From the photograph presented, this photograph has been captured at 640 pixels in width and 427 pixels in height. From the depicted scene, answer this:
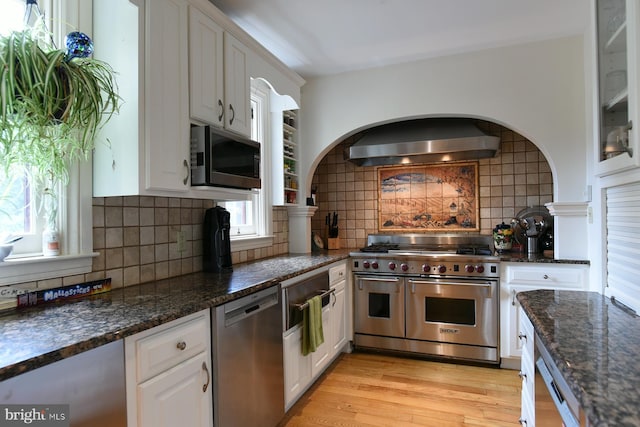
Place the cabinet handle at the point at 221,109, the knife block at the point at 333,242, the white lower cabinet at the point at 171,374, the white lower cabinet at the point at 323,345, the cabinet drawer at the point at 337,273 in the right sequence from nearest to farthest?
the white lower cabinet at the point at 171,374 → the cabinet handle at the point at 221,109 → the white lower cabinet at the point at 323,345 → the cabinet drawer at the point at 337,273 → the knife block at the point at 333,242

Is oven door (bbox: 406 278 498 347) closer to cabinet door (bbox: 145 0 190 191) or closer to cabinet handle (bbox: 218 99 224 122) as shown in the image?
cabinet handle (bbox: 218 99 224 122)

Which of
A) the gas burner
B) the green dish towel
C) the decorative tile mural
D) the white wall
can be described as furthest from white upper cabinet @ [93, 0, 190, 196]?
the decorative tile mural

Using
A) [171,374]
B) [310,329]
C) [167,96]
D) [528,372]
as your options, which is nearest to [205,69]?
[167,96]

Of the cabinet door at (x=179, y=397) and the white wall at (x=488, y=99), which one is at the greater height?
the white wall at (x=488, y=99)

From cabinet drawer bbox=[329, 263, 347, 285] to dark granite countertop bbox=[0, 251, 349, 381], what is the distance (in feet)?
2.52

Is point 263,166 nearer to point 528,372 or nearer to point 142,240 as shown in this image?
point 142,240

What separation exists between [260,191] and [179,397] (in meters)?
1.97

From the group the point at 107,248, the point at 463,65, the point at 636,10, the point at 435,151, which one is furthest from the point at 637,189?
the point at 107,248

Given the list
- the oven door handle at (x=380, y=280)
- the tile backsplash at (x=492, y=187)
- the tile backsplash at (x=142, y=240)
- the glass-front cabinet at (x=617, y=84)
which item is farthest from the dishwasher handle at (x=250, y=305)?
the tile backsplash at (x=492, y=187)

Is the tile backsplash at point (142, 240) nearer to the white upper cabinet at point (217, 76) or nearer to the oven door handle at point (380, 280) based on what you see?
the white upper cabinet at point (217, 76)

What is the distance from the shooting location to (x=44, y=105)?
4.12 feet

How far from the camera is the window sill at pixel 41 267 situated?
1.38 metres

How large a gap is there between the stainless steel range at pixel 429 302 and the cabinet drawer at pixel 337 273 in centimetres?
15

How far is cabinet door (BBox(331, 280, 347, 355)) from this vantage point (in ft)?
9.54
